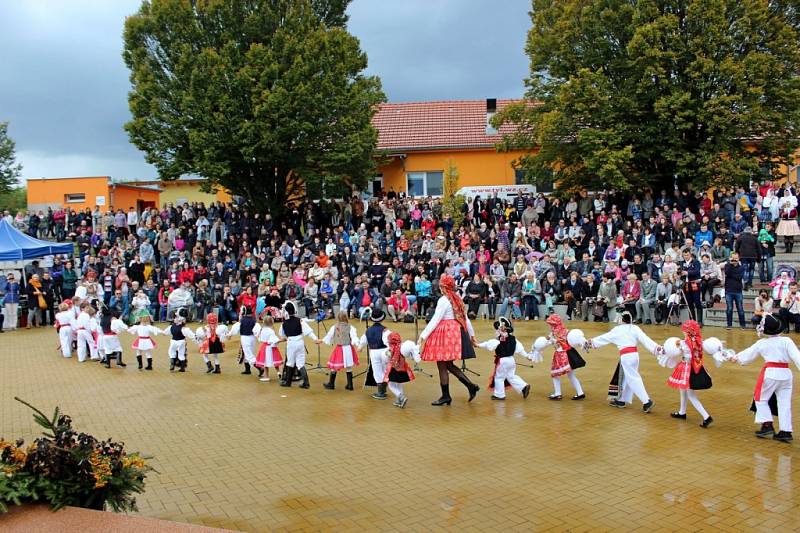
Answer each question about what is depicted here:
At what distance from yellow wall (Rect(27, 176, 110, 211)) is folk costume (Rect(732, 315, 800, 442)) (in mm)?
39861

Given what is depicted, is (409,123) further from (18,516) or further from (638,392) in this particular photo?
(18,516)

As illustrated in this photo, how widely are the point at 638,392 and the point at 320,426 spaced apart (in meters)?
4.94

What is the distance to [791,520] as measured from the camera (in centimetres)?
612

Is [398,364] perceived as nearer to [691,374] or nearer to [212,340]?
[691,374]

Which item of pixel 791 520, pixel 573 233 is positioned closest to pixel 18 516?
pixel 791 520

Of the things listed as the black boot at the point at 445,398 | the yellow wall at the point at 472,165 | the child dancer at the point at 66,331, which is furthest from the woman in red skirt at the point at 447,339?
the yellow wall at the point at 472,165

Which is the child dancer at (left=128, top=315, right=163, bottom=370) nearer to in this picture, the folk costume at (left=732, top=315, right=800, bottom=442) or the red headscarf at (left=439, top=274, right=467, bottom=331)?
the red headscarf at (left=439, top=274, right=467, bottom=331)

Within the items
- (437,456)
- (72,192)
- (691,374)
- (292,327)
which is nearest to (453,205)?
(292,327)

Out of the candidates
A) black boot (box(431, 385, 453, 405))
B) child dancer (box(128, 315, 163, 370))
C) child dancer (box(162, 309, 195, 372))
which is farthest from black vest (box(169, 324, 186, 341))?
black boot (box(431, 385, 453, 405))

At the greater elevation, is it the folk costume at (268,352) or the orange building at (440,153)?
the orange building at (440,153)

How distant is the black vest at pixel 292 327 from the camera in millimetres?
12570

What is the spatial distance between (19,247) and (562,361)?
861 inches

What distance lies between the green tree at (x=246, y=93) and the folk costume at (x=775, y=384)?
20740 mm

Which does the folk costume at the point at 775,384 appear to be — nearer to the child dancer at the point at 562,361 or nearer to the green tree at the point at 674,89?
the child dancer at the point at 562,361
